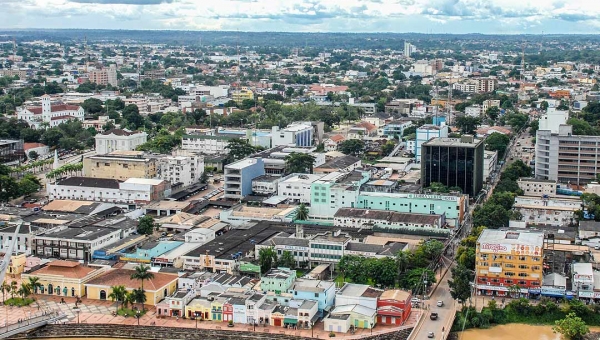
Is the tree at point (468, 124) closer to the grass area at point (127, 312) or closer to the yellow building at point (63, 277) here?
the yellow building at point (63, 277)

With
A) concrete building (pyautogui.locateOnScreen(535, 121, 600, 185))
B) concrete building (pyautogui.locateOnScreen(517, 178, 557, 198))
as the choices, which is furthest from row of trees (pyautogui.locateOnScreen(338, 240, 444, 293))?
concrete building (pyautogui.locateOnScreen(535, 121, 600, 185))

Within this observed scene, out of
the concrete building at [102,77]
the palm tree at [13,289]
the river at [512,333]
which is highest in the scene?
the concrete building at [102,77]

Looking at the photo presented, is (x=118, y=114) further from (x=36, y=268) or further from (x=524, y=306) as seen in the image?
(x=524, y=306)

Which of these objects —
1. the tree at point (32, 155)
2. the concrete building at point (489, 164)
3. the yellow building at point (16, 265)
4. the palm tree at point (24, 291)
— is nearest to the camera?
the palm tree at point (24, 291)

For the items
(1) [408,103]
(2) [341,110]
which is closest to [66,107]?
(2) [341,110]

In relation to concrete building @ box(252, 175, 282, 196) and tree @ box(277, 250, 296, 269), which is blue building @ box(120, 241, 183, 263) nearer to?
tree @ box(277, 250, 296, 269)

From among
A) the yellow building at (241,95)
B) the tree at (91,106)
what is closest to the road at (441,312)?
the tree at (91,106)

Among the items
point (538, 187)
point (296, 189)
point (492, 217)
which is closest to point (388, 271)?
point (492, 217)
